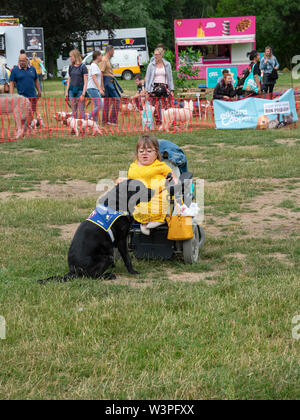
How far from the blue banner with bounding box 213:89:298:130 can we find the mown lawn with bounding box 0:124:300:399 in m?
7.18

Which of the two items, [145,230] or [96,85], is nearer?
[145,230]

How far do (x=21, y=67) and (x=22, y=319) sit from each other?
12025 mm

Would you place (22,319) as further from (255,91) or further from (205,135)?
(255,91)

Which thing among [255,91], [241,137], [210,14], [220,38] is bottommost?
[241,137]

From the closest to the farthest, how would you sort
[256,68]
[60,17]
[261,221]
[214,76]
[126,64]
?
[261,221]
[256,68]
[214,76]
[126,64]
[60,17]

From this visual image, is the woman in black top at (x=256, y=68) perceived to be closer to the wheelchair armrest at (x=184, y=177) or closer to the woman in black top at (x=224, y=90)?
the woman in black top at (x=224, y=90)

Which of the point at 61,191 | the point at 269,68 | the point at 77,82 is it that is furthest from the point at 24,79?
the point at 269,68

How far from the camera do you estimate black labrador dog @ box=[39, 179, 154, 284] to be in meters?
5.02

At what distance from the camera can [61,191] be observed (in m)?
8.99

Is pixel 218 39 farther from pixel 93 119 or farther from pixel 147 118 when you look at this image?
pixel 93 119

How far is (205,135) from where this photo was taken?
14.5 meters

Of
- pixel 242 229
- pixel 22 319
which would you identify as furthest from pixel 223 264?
pixel 22 319

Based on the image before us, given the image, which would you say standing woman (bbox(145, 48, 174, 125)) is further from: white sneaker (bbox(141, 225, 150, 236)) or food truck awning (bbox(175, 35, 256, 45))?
food truck awning (bbox(175, 35, 256, 45))

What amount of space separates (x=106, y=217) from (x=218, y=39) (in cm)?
3750
